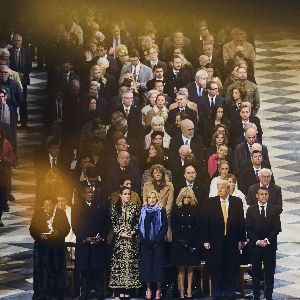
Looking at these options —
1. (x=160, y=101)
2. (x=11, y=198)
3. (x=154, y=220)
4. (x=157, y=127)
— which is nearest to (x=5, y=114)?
(x=11, y=198)

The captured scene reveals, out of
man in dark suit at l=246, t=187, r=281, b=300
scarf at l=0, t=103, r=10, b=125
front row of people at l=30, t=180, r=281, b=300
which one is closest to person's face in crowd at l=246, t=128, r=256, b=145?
front row of people at l=30, t=180, r=281, b=300

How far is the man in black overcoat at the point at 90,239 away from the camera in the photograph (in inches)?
869

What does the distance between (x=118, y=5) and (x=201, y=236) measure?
61.7 feet

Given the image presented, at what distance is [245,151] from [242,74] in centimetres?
401

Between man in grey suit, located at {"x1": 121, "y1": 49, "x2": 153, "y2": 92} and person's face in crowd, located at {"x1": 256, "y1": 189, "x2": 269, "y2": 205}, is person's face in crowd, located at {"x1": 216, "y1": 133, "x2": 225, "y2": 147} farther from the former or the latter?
man in grey suit, located at {"x1": 121, "y1": 49, "x2": 153, "y2": 92}

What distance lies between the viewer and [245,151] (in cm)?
2448

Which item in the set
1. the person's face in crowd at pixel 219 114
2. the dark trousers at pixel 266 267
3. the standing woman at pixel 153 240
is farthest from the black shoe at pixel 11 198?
the dark trousers at pixel 266 267

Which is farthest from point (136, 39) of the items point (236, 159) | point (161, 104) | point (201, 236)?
point (201, 236)

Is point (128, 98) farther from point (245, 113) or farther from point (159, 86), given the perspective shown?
point (245, 113)

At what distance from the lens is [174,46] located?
104ft

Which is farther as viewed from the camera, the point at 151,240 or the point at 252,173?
the point at 252,173

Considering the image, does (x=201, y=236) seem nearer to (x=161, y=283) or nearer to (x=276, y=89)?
(x=161, y=283)

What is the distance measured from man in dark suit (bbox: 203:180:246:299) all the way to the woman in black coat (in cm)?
16

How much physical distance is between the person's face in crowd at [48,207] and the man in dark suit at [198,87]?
20.5 feet
